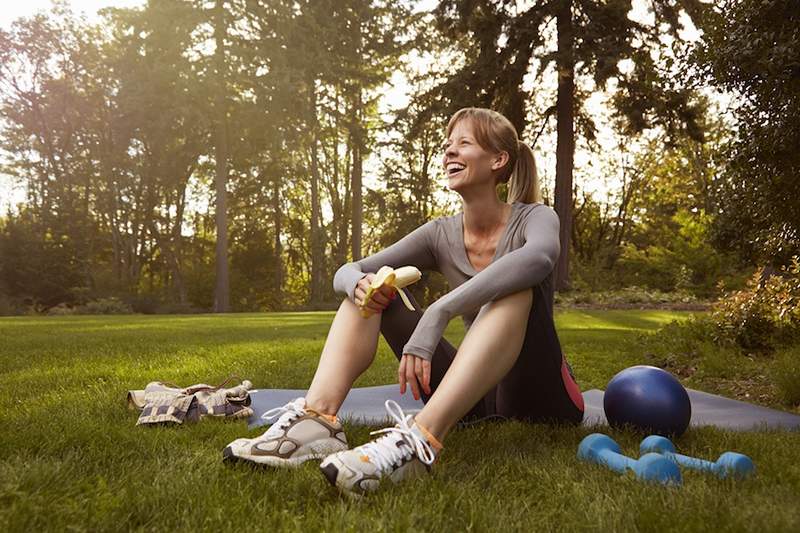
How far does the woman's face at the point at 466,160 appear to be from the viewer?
2.64m

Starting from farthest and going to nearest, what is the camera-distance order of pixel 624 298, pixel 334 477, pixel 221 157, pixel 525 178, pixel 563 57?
pixel 221 157 → pixel 624 298 → pixel 563 57 → pixel 525 178 → pixel 334 477

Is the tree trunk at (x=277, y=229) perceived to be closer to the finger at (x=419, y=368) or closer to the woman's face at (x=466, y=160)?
the woman's face at (x=466, y=160)

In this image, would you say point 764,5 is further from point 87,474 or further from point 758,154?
→ point 87,474

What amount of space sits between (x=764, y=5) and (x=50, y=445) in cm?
401

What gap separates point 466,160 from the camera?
2.64 metres

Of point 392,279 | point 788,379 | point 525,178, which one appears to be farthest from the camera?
point 788,379

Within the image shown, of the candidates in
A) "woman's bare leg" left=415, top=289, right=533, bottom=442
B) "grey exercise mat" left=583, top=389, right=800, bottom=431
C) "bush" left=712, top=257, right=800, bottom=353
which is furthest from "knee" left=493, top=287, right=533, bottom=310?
"bush" left=712, top=257, right=800, bottom=353

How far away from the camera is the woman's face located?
2.64 m

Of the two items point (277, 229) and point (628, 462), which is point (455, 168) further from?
point (277, 229)

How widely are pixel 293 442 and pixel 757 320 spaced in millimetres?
5564

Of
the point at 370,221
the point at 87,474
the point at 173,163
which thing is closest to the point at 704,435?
the point at 87,474

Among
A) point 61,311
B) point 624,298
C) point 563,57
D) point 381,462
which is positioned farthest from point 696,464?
point 61,311

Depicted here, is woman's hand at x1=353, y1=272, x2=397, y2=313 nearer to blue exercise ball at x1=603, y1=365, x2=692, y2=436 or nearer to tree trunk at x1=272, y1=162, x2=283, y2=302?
blue exercise ball at x1=603, y1=365, x2=692, y2=436

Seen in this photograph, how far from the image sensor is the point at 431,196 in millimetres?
26516
